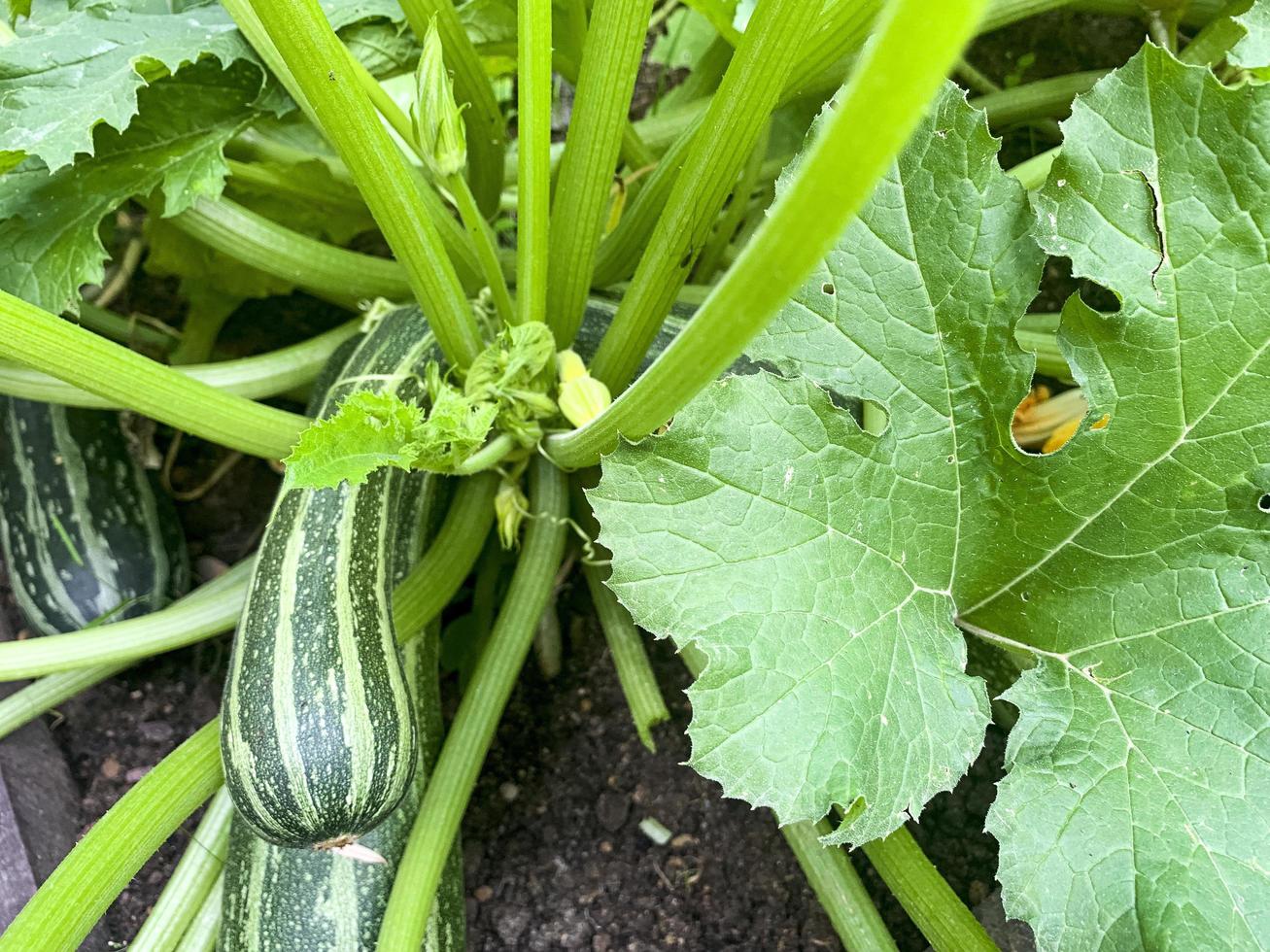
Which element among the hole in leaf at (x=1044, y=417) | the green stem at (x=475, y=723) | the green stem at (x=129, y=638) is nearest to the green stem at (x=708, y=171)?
the green stem at (x=475, y=723)

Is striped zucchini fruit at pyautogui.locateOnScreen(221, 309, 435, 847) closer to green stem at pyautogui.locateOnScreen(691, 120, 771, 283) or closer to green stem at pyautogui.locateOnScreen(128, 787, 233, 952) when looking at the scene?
green stem at pyautogui.locateOnScreen(128, 787, 233, 952)

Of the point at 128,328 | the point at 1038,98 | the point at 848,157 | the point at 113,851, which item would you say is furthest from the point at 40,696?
the point at 1038,98

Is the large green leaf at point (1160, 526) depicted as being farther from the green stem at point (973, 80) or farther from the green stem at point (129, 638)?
the green stem at point (129, 638)

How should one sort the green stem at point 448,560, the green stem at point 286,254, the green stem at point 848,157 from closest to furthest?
1. the green stem at point 848,157
2. the green stem at point 448,560
3. the green stem at point 286,254

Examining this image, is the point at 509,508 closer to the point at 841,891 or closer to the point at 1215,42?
the point at 841,891

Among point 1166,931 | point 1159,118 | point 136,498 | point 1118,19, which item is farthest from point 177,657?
point 1118,19

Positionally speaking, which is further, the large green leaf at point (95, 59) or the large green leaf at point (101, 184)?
the large green leaf at point (101, 184)
